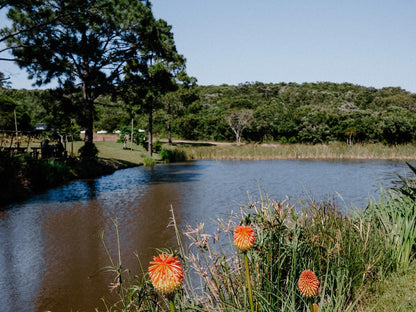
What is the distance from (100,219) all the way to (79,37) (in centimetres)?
1179

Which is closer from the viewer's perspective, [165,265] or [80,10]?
[165,265]

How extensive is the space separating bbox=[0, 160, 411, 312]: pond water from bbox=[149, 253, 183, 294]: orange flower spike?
247cm

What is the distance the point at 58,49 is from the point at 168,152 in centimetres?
1274

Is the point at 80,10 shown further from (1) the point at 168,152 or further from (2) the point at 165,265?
(2) the point at 165,265

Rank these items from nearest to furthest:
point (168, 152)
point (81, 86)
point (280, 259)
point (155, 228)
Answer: point (280, 259)
point (155, 228)
point (81, 86)
point (168, 152)

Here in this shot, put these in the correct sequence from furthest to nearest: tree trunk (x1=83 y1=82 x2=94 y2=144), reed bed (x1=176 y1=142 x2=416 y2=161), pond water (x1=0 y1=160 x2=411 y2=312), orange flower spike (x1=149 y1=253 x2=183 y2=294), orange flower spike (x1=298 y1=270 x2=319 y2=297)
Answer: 1. reed bed (x1=176 y1=142 x2=416 y2=161)
2. tree trunk (x1=83 y1=82 x2=94 y2=144)
3. pond water (x1=0 y1=160 x2=411 y2=312)
4. orange flower spike (x1=298 y1=270 x2=319 y2=297)
5. orange flower spike (x1=149 y1=253 x2=183 y2=294)

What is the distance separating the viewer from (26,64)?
15.7m

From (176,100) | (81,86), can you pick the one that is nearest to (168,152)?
(81,86)

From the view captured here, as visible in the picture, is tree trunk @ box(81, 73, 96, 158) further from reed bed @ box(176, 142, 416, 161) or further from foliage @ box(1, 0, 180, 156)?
reed bed @ box(176, 142, 416, 161)

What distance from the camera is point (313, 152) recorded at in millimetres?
27250

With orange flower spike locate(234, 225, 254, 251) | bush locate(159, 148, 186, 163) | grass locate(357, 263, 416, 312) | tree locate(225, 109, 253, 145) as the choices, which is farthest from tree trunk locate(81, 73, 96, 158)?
tree locate(225, 109, 253, 145)

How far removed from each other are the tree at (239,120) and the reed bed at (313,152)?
11581 millimetres

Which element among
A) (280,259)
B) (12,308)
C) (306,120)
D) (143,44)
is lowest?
(12,308)

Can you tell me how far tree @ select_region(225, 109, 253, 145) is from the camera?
40562mm
